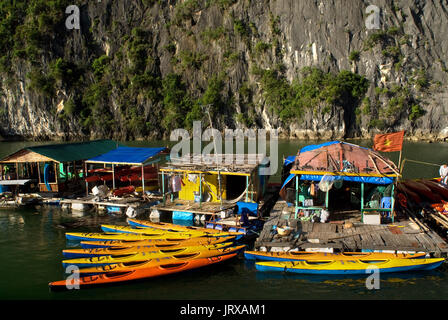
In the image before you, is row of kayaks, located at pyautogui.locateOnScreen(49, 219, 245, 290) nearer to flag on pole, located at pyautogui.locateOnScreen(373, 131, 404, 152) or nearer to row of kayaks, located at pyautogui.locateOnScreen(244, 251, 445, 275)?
row of kayaks, located at pyautogui.locateOnScreen(244, 251, 445, 275)

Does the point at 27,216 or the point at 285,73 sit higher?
the point at 285,73

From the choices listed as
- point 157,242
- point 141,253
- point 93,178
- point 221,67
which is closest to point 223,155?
point 93,178

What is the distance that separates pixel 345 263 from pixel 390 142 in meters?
7.66

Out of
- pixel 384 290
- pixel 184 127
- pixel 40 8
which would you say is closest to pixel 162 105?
pixel 184 127

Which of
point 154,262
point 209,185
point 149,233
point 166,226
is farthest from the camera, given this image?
point 209,185

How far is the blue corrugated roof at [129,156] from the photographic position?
23453mm

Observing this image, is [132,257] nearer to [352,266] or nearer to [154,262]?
[154,262]

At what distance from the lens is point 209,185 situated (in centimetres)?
2150

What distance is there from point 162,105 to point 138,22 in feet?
79.9

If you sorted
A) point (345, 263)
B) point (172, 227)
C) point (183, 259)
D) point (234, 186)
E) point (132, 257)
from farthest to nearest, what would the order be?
point (234, 186) < point (172, 227) < point (132, 257) < point (183, 259) < point (345, 263)

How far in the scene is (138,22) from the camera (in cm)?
8775

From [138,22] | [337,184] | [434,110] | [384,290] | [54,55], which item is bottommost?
[384,290]

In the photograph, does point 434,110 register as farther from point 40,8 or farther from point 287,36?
point 40,8

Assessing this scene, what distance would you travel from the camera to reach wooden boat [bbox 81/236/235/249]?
1606 centimetres
